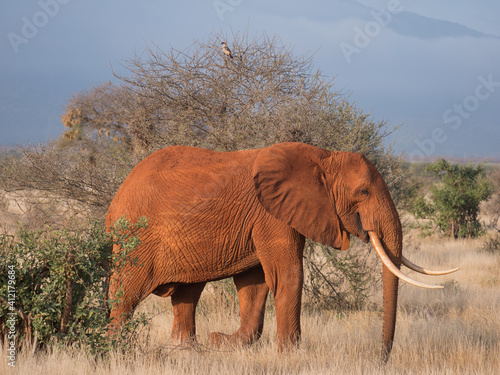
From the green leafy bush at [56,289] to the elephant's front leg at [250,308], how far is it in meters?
1.36

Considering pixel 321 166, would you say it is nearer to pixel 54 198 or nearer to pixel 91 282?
pixel 91 282

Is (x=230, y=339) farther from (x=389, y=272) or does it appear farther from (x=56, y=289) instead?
(x=56, y=289)

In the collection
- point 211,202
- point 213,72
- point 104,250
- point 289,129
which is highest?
point 213,72

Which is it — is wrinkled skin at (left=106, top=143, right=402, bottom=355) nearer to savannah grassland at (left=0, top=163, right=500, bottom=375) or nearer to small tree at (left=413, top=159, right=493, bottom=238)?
savannah grassland at (left=0, top=163, right=500, bottom=375)

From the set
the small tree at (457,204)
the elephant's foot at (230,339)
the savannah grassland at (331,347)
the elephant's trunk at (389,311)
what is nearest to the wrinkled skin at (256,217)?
the elephant's trunk at (389,311)

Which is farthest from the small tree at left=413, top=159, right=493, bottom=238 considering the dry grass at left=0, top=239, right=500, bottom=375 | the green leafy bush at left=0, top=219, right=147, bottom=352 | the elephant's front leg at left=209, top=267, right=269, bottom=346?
the green leafy bush at left=0, top=219, right=147, bottom=352

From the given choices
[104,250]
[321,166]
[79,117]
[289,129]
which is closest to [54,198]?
[289,129]

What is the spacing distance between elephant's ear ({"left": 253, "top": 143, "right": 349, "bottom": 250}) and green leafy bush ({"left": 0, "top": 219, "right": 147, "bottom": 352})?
1.41 m

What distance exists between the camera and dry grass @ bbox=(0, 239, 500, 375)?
201 inches

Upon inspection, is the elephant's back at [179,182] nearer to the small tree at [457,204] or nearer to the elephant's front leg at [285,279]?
the elephant's front leg at [285,279]

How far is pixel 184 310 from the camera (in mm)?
6758

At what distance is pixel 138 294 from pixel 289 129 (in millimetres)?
3555

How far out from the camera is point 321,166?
238 inches

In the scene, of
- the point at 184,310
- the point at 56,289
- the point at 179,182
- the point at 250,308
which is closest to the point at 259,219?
the point at 179,182
